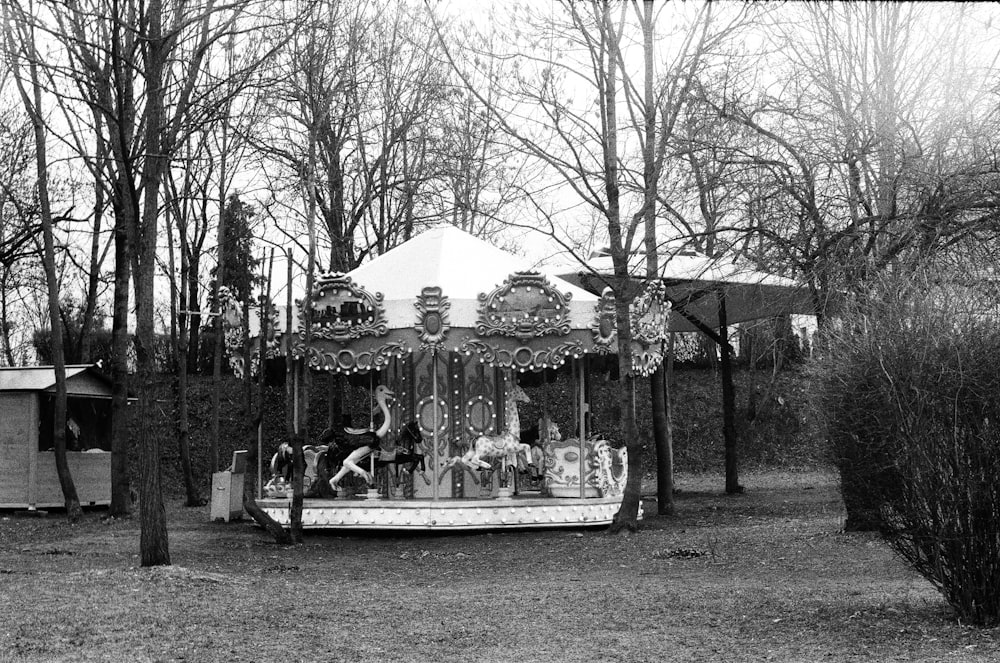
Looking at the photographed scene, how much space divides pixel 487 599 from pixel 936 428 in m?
4.67

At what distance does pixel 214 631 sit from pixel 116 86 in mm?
6077

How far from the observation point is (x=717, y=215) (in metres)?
15.7

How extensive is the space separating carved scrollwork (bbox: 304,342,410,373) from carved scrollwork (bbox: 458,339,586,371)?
0.99m

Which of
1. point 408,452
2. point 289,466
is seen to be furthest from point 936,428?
point 289,466

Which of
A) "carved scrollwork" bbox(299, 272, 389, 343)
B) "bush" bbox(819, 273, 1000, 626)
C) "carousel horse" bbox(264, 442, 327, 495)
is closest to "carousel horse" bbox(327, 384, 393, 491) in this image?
"carousel horse" bbox(264, 442, 327, 495)

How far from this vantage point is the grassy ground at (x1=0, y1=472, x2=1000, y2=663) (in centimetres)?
823

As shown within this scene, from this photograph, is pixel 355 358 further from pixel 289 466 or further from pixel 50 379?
pixel 50 379

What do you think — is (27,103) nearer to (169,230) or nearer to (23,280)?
(169,230)

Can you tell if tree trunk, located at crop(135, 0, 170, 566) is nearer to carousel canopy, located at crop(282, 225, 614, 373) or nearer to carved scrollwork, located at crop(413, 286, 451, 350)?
carousel canopy, located at crop(282, 225, 614, 373)

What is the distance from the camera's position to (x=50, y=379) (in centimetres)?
2303

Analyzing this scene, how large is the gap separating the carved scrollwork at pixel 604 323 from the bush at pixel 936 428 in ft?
28.7

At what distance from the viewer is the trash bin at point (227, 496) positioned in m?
19.6

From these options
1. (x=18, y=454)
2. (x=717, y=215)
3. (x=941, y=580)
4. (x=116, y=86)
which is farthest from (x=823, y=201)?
(x=18, y=454)

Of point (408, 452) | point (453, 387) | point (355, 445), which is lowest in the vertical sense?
point (408, 452)
